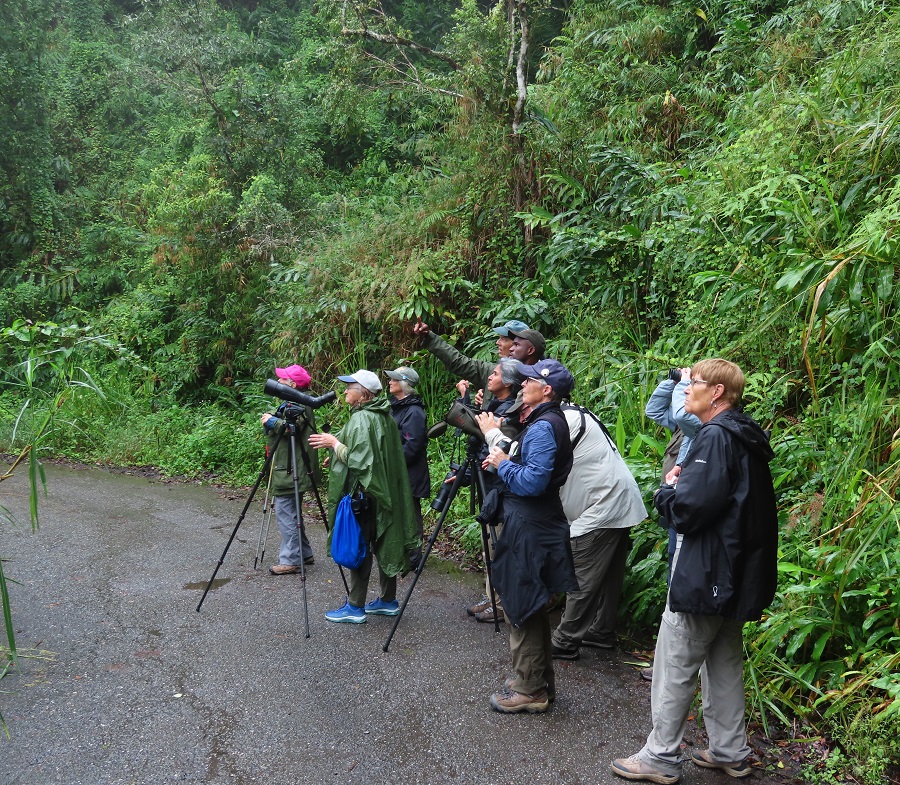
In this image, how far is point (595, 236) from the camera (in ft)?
28.2

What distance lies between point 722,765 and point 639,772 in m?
0.43

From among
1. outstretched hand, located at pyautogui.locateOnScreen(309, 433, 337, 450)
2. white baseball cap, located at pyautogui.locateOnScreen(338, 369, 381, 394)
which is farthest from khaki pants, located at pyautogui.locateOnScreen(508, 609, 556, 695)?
white baseball cap, located at pyautogui.locateOnScreen(338, 369, 381, 394)

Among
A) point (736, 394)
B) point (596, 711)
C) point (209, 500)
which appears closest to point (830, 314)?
point (736, 394)

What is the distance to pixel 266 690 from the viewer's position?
4.67 metres

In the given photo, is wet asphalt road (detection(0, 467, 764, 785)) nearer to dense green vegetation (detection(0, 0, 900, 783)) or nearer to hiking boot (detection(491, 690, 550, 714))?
hiking boot (detection(491, 690, 550, 714))

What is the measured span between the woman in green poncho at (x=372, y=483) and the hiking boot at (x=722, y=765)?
7.91ft

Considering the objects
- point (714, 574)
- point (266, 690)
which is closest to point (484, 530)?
point (266, 690)

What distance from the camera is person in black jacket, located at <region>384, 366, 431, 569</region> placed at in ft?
21.7

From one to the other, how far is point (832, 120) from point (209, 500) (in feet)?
24.9

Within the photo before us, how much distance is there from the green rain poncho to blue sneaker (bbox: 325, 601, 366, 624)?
1.22 ft

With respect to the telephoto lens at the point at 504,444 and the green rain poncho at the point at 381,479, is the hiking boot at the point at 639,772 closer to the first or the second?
the telephoto lens at the point at 504,444

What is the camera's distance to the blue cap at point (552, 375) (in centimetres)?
446

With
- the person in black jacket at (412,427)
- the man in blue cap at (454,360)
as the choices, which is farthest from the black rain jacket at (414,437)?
the man in blue cap at (454,360)

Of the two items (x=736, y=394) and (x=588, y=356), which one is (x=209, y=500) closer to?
(x=588, y=356)
